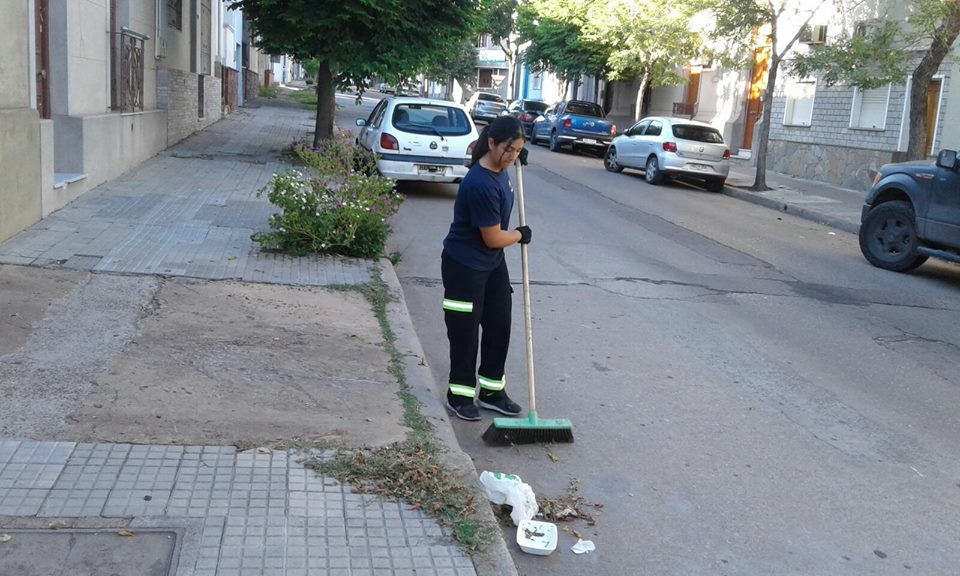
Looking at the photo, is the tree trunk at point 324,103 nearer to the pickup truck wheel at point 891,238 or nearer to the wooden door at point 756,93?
the pickup truck wheel at point 891,238

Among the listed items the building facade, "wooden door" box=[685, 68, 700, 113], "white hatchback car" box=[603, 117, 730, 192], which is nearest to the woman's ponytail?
the building facade

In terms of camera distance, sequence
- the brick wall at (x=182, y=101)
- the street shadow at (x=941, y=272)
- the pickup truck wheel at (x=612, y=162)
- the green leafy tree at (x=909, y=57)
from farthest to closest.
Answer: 1. the pickup truck wheel at (x=612, y=162)
2. the brick wall at (x=182, y=101)
3. the green leafy tree at (x=909, y=57)
4. the street shadow at (x=941, y=272)

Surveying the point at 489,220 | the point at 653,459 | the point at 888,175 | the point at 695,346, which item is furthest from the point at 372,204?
the point at 888,175

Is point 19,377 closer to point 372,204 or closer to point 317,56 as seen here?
point 372,204

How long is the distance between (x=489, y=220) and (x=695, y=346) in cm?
283

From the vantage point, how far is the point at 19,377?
518cm

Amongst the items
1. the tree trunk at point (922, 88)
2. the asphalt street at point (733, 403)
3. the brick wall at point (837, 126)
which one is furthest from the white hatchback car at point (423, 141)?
the brick wall at point (837, 126)

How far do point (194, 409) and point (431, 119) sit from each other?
10.7 meters

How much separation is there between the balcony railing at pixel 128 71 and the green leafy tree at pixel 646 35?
1231 cm

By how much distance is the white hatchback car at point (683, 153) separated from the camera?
66.1ft

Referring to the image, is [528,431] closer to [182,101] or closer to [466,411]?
[466,411]

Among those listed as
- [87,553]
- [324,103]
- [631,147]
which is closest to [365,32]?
[324,103]

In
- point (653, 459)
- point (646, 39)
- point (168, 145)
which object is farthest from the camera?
point (646, 39)

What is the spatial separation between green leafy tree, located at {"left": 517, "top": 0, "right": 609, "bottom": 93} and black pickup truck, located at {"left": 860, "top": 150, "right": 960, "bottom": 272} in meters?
21.4
